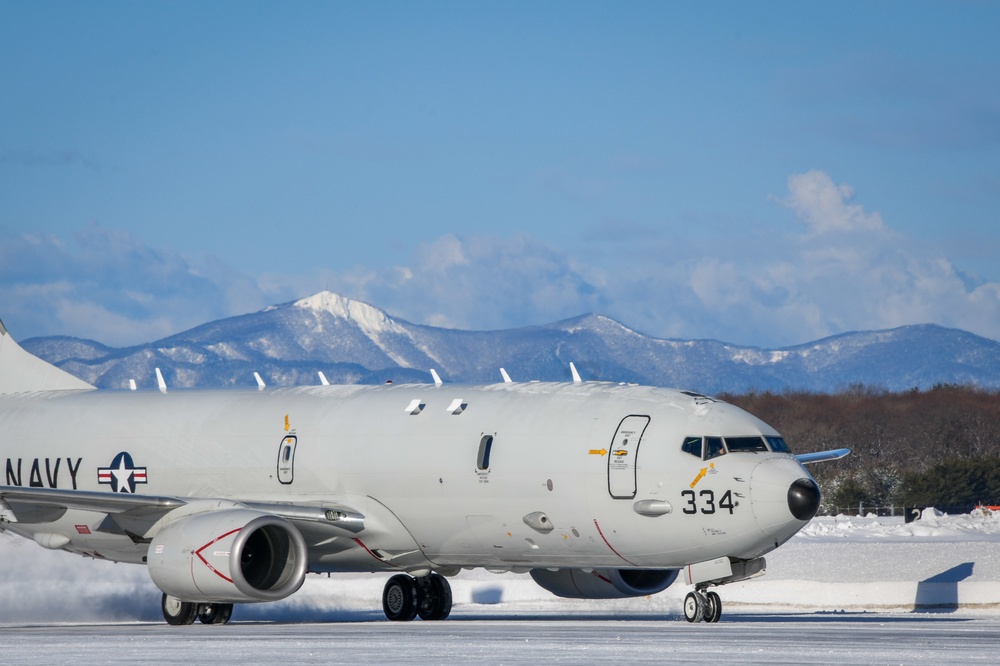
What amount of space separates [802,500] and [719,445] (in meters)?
1.76

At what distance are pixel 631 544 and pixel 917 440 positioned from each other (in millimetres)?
100808

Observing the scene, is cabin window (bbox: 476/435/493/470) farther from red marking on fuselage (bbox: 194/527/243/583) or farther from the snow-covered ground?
the snow-covered ground

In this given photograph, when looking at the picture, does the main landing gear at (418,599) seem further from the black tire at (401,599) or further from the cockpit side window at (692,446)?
the cockpit side window at (692,446)

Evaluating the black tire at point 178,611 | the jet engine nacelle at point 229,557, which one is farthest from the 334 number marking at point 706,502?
the black tire at point 178,611

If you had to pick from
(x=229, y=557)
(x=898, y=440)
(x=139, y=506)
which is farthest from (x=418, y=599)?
(x=898, y=440)

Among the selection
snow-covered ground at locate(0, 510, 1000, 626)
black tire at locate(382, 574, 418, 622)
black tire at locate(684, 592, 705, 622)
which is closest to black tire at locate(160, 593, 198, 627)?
black tire at locate(382, 574, 418, 622)

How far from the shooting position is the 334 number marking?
2628 centimetres

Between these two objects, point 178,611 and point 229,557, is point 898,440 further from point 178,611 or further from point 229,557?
point 229,557

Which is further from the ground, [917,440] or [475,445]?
[917,440]

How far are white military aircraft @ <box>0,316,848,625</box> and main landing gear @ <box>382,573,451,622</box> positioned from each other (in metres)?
0.04

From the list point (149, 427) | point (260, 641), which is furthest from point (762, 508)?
point (149, 427)

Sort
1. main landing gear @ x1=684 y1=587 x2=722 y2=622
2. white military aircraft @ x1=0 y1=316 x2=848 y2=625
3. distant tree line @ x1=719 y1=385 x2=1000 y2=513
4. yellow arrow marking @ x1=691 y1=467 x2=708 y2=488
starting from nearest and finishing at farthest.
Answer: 1. yellow arrow marking @ x1=691 y1=467 x2=708 y2=488
2. white military aircraft @ x1=0 y1=316 x2=848 y2=625
3. main landing gear @ x1=684 y1=587 x2=722 y2=622
4. distant tree line @ x1=719 y1=385 x2=1000 y2=513

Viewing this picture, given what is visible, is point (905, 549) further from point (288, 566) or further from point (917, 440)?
point (917, 440)

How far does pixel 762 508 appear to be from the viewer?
26.0 m
